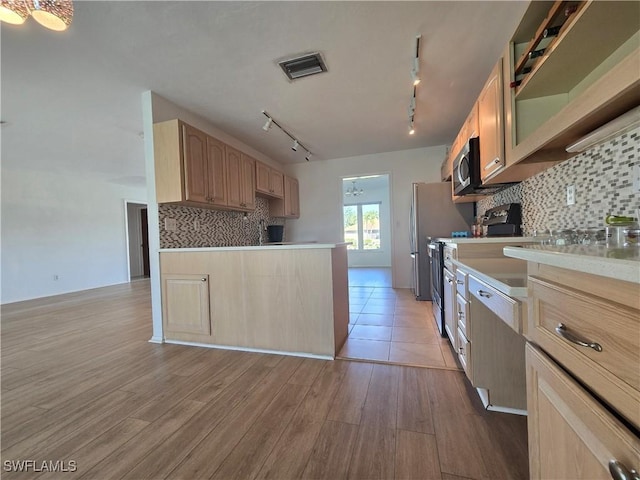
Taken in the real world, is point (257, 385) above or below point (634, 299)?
below

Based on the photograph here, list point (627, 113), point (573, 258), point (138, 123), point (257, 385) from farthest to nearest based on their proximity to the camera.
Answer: point (138, 123)
point (257, 385)
point (627, 113)
point (573, 258)

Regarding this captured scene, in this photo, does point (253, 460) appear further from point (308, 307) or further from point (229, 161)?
point (229, 161)

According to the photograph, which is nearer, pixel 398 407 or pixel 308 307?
pixel 398 407

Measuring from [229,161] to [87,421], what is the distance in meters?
2.54

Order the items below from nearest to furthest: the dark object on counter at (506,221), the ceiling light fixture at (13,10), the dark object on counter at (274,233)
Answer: the ceiling light fixture at (13,10) < the dark object on counter at (506,221) < the dark object on counter at (274,233)

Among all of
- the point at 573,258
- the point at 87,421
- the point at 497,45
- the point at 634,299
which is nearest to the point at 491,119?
the point at 497,45

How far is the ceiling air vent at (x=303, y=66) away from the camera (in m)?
2.09

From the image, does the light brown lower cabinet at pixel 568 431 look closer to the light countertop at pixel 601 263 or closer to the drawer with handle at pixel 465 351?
the light countertop at pixel 601 263

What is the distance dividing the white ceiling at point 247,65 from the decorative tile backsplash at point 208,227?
3.79ft

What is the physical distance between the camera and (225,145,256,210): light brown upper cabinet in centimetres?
303

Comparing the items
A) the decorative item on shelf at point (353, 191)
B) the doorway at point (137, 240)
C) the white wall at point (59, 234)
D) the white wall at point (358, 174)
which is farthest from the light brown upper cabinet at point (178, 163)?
the doorway at point (137, 240)

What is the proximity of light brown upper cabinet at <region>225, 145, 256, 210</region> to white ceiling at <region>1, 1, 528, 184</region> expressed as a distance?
0.46 meters

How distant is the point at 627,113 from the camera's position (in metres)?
0.93

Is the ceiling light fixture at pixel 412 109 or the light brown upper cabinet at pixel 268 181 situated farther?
the light brown upper cabinet at pixel 268 181
